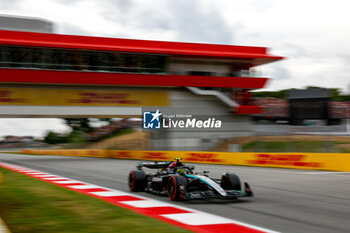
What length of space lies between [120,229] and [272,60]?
33309mm

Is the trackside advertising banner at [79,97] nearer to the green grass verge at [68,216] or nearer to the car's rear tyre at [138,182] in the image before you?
the car's rear tyre at [138,182]

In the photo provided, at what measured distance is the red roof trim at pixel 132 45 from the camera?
29.8 metres

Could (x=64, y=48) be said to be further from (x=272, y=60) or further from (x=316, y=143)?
(x=316, y=143)

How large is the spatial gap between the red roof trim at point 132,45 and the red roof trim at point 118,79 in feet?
6.10

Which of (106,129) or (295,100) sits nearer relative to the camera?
(295,100)

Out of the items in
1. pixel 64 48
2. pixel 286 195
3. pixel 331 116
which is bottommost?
pixel 286 195

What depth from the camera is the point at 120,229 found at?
5.15 m

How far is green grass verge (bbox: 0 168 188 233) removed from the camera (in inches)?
205

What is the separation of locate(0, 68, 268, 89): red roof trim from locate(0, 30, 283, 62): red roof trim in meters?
1.86

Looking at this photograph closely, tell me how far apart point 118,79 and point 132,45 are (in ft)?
9.69

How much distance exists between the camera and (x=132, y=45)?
32562mm

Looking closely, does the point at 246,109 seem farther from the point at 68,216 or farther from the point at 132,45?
the point at 68,216

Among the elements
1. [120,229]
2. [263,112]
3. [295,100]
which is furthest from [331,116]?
[120,229]

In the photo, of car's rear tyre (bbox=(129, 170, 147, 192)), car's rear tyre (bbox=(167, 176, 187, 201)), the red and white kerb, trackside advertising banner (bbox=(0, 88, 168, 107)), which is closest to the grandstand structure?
trackside advertising banner (bbox=(0, 88, 168, 107))
